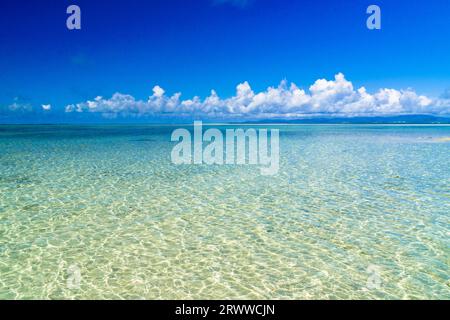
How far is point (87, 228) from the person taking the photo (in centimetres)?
728

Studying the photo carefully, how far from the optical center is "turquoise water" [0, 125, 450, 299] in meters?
4.87

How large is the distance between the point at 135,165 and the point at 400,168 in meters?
12.8

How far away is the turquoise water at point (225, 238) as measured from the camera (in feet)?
16.0

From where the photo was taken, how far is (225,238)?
6766 mm

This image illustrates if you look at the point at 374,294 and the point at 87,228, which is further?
the point at 87,228

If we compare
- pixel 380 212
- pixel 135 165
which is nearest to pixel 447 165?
pixel 380 212

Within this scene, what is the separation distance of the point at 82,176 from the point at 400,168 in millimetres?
14147

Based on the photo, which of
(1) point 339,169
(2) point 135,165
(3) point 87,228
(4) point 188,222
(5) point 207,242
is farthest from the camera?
(2) point 135,165
